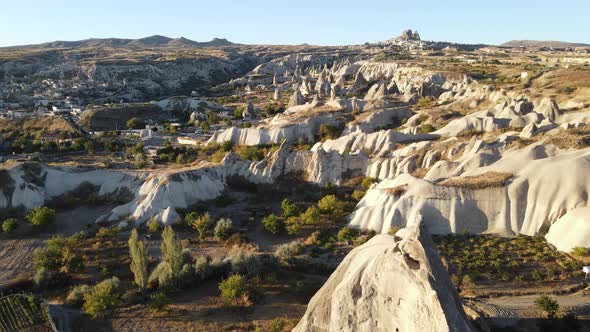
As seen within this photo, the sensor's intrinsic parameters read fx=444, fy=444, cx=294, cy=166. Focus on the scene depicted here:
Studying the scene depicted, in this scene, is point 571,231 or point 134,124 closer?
point 571,231

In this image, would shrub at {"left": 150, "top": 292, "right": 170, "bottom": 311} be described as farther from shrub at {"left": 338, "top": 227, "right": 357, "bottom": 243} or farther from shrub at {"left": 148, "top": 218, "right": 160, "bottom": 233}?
shrub at {"left": 338, "top": 227, "right": 357, "bottom": 243}

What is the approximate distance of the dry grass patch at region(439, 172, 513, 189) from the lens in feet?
102

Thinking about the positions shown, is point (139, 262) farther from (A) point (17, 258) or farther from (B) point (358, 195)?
(B) point (358, 195)

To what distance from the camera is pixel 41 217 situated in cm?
3338

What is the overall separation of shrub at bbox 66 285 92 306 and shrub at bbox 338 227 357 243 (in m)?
15.9

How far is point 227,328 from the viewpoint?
21.0 metres

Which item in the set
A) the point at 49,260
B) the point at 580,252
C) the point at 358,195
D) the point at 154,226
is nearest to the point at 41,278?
the point at 49,260

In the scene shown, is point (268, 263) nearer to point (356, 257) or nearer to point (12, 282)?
point (356, 257)

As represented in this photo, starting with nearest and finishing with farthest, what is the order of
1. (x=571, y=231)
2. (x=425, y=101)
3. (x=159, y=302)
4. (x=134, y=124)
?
(x=159, y=302) → (x=571, y=231) → (x=425, y=101) → (x=134, y=124)

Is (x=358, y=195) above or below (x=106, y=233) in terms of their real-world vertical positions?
above

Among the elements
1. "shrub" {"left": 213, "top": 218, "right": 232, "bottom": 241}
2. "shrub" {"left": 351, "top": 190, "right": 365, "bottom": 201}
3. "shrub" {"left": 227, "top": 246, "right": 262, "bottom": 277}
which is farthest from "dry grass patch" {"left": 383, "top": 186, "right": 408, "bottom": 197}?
"shrub" {"left": 213, "top": 218, "right": 232, "bottom": 241}

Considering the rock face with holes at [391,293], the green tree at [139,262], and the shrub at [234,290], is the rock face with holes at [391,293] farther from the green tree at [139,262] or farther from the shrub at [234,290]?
the green tree at [139,262]

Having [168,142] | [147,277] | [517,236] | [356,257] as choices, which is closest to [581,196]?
[517,236]

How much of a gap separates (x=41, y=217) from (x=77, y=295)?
12.6 meters
